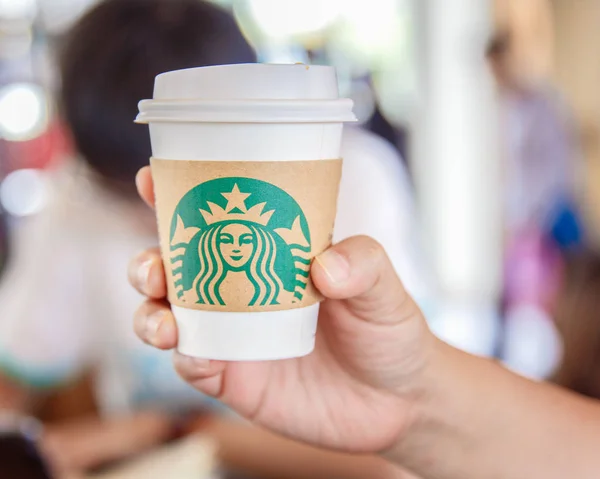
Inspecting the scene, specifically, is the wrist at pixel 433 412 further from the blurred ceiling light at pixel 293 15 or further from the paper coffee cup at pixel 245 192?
the blurred ceiling light at pixel 293 15

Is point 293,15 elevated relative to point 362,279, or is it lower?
elevated

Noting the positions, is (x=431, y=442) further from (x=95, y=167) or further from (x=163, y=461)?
(x=95, y=167)

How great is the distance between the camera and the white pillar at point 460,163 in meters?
3.30

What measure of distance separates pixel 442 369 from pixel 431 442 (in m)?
0.09

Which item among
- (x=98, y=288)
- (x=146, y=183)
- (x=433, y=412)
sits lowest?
(x=98, y=288)

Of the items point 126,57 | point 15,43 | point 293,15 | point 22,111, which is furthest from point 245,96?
point 22,111

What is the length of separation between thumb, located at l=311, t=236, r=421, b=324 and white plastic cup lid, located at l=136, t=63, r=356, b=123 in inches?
4.3

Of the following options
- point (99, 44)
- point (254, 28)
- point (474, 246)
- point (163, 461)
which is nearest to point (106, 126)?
point (99, 44)

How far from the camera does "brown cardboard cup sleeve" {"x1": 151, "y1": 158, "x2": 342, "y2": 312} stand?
51 centimetres

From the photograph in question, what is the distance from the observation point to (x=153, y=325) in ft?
1.97

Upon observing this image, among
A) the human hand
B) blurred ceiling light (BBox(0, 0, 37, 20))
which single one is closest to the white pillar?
blurred ceiling light (BBox(0, 0, 37, 20))

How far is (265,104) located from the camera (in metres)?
0.49

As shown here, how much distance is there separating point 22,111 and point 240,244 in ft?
10.0

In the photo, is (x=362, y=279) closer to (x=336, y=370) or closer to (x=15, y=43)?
(x=336, y=370)
